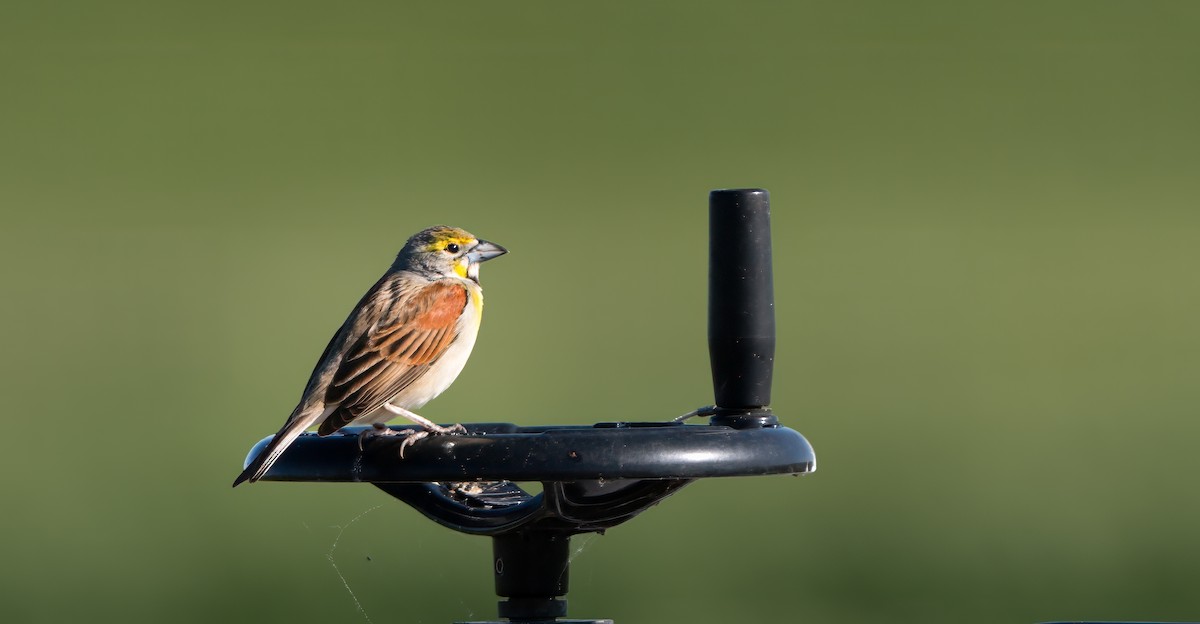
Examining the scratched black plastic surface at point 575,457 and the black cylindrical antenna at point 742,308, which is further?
the black cylindrical antenna at point 742,308

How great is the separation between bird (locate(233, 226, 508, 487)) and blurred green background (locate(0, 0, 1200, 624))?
112 inches

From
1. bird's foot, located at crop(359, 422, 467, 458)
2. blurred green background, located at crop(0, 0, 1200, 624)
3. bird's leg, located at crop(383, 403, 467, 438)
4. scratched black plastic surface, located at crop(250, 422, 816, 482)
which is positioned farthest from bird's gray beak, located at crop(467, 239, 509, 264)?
blurred green background, located at crop(0, 0, 1200, 624)

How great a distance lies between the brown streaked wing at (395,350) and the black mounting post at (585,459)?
0.27 metres

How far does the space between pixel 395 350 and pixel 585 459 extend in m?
1.50

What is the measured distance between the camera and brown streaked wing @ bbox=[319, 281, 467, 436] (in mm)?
4293

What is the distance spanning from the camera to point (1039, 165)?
1325 cm

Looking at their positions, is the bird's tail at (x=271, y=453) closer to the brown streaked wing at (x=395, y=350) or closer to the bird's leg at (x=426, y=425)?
the brown streaked wing at (x=395, y=350)

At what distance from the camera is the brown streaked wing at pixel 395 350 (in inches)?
169

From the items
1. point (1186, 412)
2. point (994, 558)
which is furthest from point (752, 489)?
point (1186, 412)

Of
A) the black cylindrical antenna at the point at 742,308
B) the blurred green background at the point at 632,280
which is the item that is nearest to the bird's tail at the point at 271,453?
the black cylindrical antenna at the point at 742,308

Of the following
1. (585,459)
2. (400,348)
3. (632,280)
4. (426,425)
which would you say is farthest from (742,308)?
(632,280)

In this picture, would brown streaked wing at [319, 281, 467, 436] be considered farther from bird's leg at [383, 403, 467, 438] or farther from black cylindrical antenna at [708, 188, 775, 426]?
black cylindrical antenna at [708, 188, 775, 426]

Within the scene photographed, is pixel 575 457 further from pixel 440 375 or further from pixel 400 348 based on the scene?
pixel 440 375

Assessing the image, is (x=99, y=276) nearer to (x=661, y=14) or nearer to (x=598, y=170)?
(x=598, y=170)
